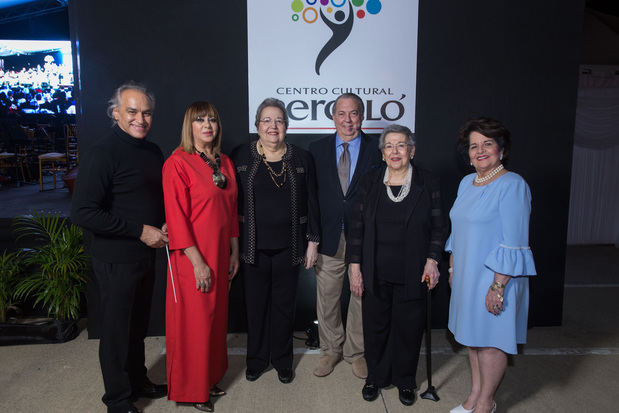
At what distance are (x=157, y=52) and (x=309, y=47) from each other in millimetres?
1111

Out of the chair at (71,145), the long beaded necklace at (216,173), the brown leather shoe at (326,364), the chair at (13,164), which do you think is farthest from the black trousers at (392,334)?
the chair at (13,164)

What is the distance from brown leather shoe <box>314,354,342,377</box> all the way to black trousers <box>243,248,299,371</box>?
0.68ft

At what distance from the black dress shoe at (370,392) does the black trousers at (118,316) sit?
4.27ft

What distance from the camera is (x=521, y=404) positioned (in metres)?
2.61

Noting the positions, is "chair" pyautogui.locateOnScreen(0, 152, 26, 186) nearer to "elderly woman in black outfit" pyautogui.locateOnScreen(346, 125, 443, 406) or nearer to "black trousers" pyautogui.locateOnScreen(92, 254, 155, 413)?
"black trousers" pyautogui.locateOnScreen(92, 254, 155, 413)

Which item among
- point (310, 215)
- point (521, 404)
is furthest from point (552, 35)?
point (521, 404)

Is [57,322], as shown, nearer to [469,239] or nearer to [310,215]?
[310,215]

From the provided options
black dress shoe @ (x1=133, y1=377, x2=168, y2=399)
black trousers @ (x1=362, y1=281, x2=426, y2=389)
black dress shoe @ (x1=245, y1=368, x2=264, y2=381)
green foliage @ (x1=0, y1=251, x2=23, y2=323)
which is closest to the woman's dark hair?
black trousers @ (x1=362, y1=281, x2=426, y2=389)

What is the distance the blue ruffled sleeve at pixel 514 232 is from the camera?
208cm

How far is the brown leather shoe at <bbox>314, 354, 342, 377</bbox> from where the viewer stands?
2908mm

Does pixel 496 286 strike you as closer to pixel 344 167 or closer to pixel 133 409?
pixel 344 167

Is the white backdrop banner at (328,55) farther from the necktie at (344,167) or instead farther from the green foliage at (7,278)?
the green foliage at (7,278)

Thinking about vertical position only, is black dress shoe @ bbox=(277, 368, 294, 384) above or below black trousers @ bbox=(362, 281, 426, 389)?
below

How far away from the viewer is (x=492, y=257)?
2.13 metres
